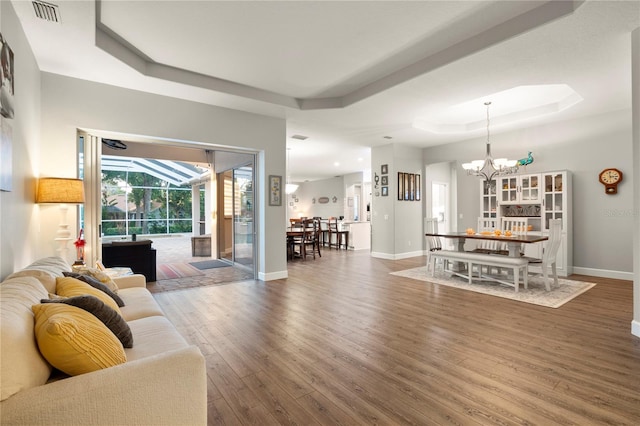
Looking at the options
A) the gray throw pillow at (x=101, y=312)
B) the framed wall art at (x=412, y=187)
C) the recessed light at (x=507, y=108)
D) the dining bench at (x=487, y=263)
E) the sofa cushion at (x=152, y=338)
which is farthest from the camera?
the framed wall art at (x=412, y=187)

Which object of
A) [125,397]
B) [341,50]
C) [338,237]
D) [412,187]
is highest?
[341,50]

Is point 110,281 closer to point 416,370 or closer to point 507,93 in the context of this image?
point 416,370

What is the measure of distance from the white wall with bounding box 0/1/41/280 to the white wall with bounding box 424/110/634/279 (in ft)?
25.8

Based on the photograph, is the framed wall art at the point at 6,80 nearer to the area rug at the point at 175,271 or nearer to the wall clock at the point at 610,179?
the area rug at the point at 175,271

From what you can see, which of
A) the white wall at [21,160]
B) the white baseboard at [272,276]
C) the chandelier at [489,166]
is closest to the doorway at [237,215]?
the white baseboard at [272,276]

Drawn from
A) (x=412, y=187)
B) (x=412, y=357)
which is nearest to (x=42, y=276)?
(x=412, y=357)

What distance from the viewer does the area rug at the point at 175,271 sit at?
596 cm

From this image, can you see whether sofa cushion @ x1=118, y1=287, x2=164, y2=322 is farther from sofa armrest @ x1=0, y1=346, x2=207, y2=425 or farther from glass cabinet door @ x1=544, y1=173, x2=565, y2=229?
glass cabinet door @ x1=544, y1=173, x2=565, y2=229

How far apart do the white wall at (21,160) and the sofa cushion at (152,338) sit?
116 centimetres

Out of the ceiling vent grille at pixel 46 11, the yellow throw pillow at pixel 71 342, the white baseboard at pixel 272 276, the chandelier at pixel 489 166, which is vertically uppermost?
the ceiling vent grille at pixel 46 11

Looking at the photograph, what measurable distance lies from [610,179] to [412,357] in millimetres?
5459

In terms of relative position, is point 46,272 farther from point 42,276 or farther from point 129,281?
point 129,281

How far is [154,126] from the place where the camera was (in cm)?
441

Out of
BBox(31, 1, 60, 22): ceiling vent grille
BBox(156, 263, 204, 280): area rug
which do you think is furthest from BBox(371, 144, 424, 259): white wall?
BBox(31, 1, 60, 22): ceiling vent grille
